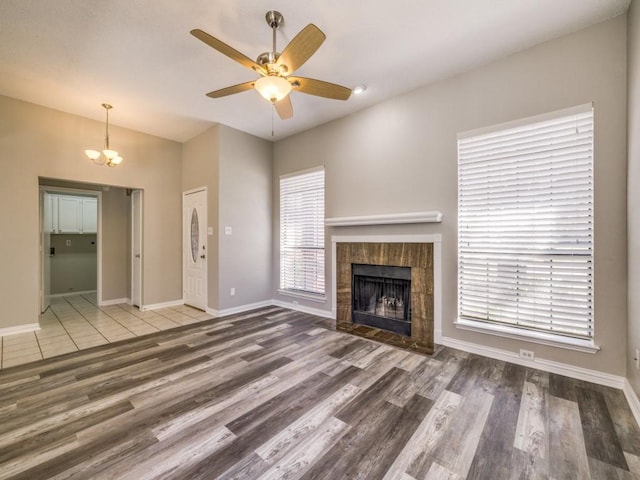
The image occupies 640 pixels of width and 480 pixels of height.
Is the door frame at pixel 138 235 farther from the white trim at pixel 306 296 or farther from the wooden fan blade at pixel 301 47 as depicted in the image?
the wooden fan blade at pixel 301 47

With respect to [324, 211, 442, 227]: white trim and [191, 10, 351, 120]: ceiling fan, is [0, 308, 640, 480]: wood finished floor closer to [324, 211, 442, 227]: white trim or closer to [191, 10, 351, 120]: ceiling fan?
[324, 211, 442, 227]: white trim

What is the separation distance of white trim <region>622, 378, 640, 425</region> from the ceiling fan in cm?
330

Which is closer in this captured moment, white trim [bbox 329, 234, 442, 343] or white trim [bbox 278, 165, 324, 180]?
white trim [bbox 329, 234, 442, 343]

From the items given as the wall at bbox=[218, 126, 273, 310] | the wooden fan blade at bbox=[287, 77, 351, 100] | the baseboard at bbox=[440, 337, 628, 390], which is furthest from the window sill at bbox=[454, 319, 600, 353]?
the wall at bbox=[218, 126, 273, 310]

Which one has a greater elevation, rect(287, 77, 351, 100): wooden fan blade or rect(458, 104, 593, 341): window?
rect(287, 77, 351, 100): wooden fan blade

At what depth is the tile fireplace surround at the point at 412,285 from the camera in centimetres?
334

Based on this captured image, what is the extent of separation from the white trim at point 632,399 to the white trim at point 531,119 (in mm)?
2380

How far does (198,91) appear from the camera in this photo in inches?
139

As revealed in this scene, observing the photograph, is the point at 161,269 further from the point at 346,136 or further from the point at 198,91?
the point at 346,136

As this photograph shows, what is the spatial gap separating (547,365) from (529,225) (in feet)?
4.50

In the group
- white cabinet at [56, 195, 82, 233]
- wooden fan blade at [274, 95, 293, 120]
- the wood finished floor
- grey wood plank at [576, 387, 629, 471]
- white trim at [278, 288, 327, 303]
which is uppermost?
wooden fan blade at [274, 95, 293, 120]

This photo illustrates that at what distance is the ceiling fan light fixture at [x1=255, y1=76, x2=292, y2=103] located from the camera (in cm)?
210

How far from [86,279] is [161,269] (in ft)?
10.5

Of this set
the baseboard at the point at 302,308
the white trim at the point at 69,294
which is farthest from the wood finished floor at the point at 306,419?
the white trim at the point at 69,294
